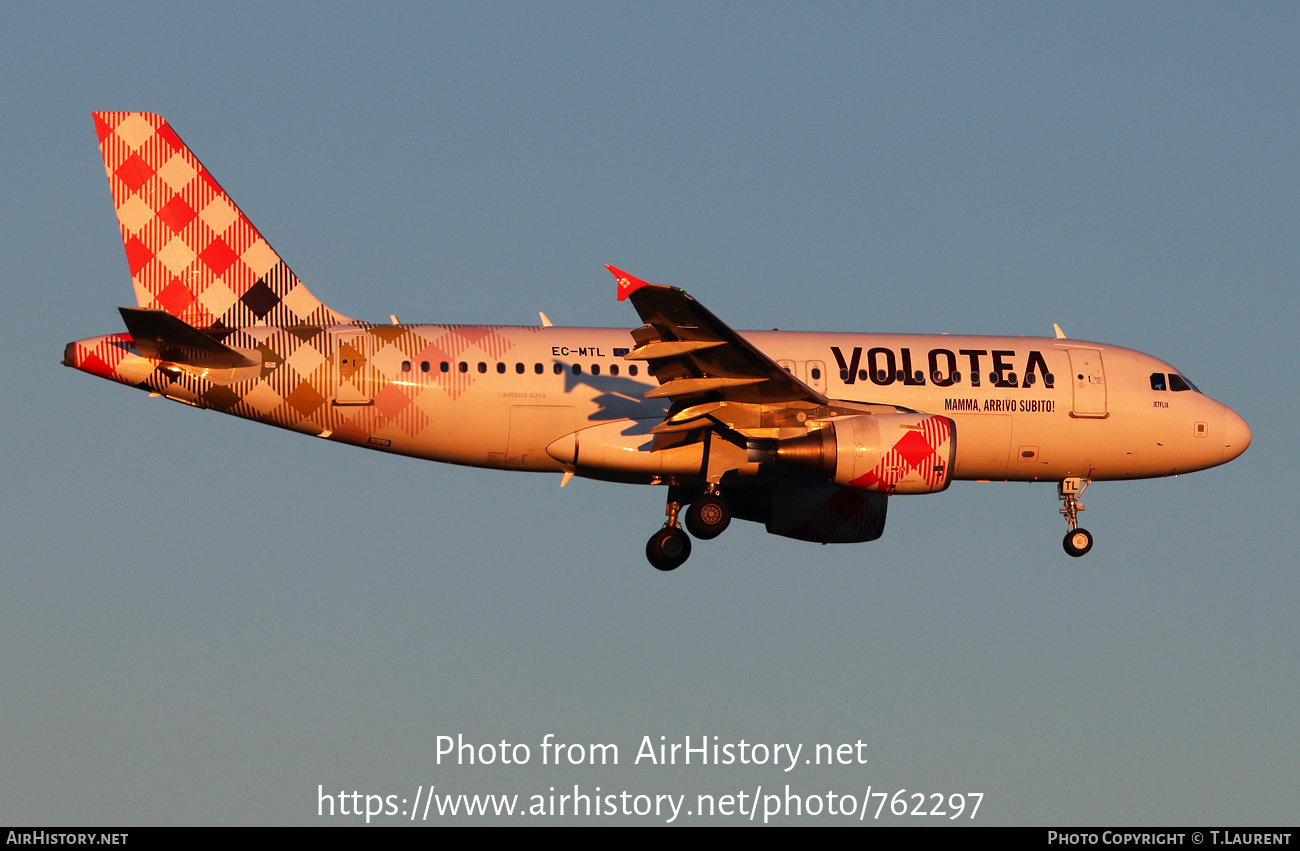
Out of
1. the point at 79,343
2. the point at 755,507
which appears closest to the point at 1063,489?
the point at 755,507

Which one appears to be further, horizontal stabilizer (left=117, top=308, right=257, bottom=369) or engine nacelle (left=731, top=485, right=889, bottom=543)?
engine nacelle (left=731, top=485, right=889, bottom=543)

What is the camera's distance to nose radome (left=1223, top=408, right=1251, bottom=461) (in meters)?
32.2

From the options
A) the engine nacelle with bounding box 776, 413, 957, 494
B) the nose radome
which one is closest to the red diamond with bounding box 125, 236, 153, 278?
the engine nacelle with bounding box 776, 413, 957, 494

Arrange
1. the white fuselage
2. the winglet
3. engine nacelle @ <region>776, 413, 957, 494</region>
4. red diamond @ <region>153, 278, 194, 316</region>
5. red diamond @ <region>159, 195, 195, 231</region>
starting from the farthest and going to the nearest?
red diamond @ <region>159, 195, 195, 231</region>, red diamond @ <region>153, 278, 194, 316</region>, the white fuselage, engine nacelle @ <region>776, 413, 957, 494</region>, the winglet

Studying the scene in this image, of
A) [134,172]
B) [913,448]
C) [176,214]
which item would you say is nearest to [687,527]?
[913,448]

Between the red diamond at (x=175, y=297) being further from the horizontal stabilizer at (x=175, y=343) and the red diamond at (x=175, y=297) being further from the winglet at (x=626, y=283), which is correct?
the winglet at (x=626, y=283)

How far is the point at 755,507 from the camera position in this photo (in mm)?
32438

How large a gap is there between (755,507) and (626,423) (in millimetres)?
4934

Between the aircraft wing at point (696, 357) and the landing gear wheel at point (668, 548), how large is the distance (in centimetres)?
259

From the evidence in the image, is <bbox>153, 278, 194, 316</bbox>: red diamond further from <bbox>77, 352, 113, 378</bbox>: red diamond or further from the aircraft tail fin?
<bbox>77, 352, 113, 378</bbox>: red diamond

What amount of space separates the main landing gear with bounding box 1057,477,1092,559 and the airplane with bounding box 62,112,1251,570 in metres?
0.04

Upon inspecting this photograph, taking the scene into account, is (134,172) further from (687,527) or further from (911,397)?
(911,397)

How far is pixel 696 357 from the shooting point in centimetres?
2688

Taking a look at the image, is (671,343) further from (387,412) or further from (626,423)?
(387,412)
